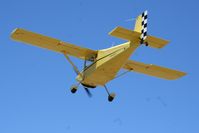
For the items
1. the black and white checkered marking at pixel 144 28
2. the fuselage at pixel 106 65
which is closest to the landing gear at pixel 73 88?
the fuselage at pixel 106 65

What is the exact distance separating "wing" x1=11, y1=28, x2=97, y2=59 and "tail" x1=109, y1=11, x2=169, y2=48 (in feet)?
11.0

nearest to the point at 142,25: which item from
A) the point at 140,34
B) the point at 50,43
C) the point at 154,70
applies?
the point at 140,34

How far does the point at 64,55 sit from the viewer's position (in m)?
30.1

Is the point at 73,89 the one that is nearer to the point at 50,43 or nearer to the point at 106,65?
the point at 50,43

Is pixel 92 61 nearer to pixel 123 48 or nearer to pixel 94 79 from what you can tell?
pixel 94 79

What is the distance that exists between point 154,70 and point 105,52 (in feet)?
18.1

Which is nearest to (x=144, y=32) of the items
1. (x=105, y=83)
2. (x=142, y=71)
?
(x=105, y=83)

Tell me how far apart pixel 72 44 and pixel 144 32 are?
482cm

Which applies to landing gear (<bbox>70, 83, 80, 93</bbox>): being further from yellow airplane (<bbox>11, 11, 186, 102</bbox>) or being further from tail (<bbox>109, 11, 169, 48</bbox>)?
tail (<bbox>109, 11, 169, 48</bbox>)

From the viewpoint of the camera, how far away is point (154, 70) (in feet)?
107

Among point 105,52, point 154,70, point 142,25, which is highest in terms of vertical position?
point 142,25

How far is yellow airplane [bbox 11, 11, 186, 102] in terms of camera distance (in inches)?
1032

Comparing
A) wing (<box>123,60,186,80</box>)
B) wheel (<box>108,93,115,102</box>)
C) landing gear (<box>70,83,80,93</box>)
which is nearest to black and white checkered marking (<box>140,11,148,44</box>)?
wing (<box>123,60,186,80</box>)

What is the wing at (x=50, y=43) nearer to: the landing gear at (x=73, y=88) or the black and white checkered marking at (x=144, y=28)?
the landing gear at (x=73, y=88)
